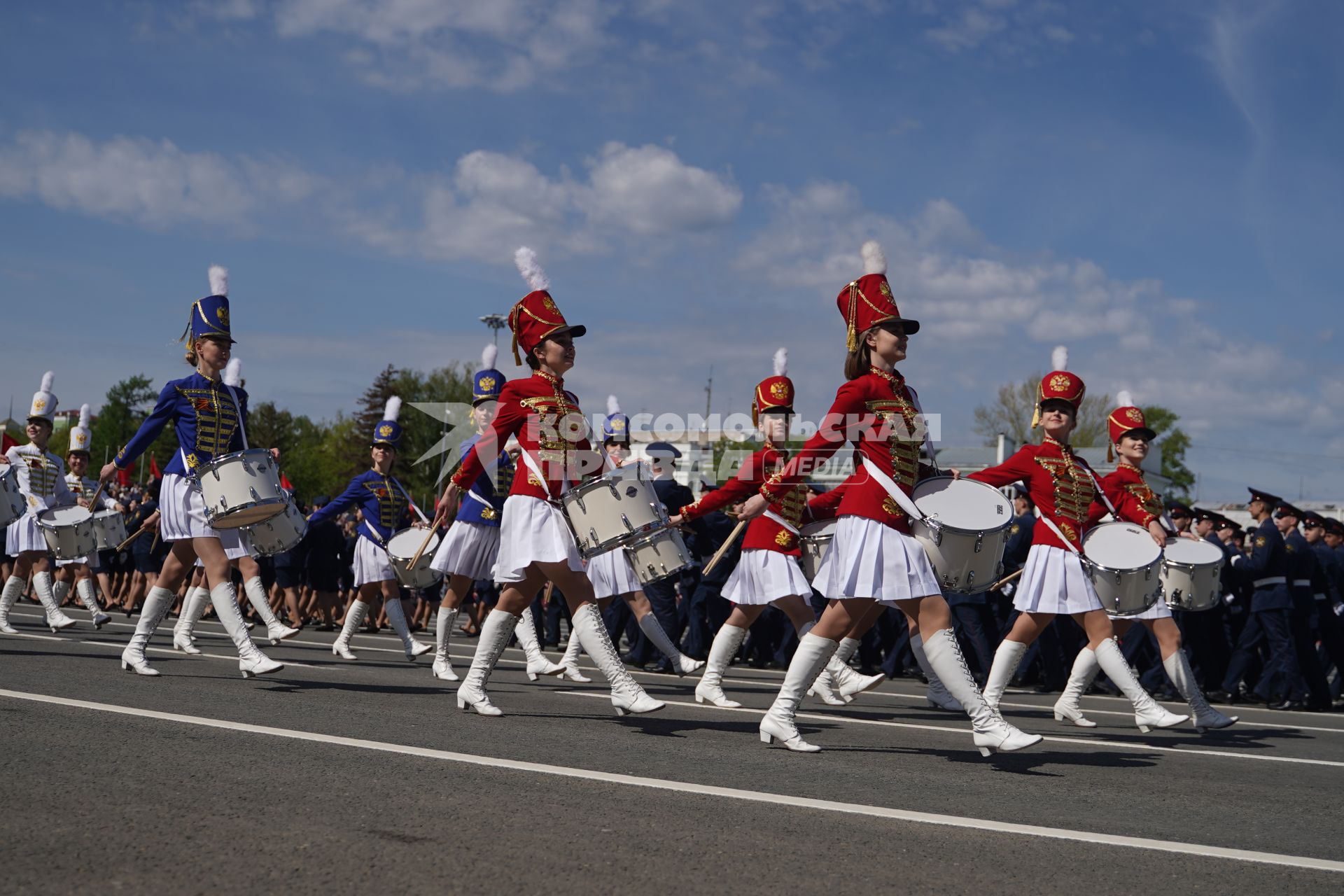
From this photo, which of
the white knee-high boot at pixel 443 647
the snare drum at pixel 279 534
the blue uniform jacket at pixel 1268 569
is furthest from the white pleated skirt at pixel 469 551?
the blue uniform jacket at pixel 1268 569

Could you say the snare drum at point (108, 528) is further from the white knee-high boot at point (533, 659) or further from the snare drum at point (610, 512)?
the snare drum at point (610, 512)

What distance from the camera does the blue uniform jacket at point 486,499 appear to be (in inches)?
433

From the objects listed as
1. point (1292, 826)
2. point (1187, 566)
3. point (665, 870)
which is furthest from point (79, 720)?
point (1187, 566)

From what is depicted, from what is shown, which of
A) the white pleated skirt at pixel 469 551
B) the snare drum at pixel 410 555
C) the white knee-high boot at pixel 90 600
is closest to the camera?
the white pleated skirt at pixel 469 551

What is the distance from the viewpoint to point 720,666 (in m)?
9.78

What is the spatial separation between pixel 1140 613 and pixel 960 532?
2780mm

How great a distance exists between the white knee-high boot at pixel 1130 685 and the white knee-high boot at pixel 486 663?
3.97 metres

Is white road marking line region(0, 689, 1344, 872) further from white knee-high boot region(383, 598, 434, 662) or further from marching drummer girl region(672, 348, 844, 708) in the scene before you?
white knee-high boot region(383, 598, 434, 662)

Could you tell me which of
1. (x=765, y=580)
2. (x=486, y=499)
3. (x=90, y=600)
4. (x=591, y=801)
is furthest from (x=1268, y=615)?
(x=90, y=600)

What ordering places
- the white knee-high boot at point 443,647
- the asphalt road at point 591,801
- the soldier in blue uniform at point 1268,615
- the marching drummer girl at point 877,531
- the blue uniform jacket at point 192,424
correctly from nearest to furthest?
the asphalt road at point 591,801
the marching drummer girl at point 877,531
the blue uniform jacket at point 192,424
the white knee-high boot at point 443,647
the soldier in blue uniform at point 1268,615

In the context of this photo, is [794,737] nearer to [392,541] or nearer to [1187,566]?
[1187,566]

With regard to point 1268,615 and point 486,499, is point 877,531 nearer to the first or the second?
point 486,499

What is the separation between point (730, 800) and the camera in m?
5.41

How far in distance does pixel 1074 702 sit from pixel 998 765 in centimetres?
316
